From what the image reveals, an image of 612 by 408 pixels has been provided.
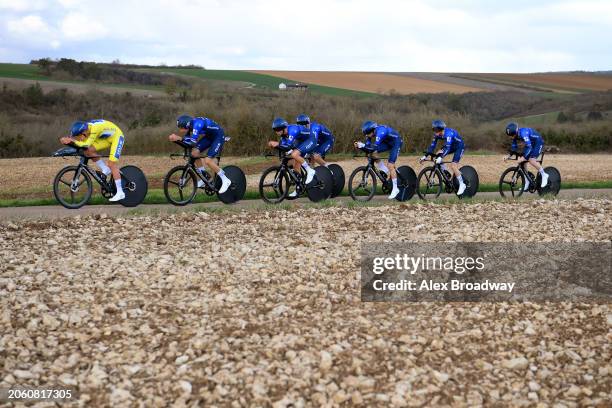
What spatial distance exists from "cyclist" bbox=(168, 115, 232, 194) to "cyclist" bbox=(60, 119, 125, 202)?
1170 millimetres

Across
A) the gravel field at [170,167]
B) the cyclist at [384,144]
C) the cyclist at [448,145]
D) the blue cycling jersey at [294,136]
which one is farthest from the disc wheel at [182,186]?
the cyclist at [448,145]

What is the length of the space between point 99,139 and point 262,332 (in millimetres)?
7355

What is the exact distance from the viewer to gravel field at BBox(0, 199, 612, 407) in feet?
18.5

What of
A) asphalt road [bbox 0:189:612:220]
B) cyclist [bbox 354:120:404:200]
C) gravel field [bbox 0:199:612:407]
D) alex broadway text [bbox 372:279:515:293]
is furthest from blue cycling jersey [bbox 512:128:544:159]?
alex broadway text [bbox 372:279:515:293]

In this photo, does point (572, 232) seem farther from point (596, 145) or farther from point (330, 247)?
point (596, 145)

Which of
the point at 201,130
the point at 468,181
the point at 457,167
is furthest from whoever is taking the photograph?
the point at 468,181

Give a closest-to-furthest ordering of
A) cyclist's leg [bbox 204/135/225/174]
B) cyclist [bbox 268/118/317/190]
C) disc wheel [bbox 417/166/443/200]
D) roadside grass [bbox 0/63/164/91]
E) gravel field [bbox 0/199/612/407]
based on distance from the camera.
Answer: gravel field [bbox 0/199/612/407] → cyclist's leg [bbox 204/135/225/174] → cyclist [bbox 268/118/317/190] → disc wheel [bbox 417/166/443/200] → roadside grass [bbox 0/63/164/91]

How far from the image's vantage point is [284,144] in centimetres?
1398

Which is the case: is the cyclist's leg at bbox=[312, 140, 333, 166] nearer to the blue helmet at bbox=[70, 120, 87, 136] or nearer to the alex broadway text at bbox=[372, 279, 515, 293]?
the blue helmet at bbox=[70, 120, 87, 136]

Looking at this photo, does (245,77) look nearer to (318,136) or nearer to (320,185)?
(318,136)

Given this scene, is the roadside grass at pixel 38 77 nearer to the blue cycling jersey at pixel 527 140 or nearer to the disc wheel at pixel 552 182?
the disc wheel at pixel 552 182

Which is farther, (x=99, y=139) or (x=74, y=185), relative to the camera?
(x=99, y=139)

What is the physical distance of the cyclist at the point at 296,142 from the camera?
549 inches

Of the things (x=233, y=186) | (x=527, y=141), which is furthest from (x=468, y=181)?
(x=233, y=186)
